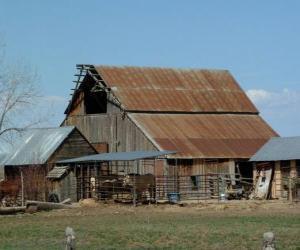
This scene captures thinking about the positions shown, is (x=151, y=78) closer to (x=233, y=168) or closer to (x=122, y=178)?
(x=233, y=168)

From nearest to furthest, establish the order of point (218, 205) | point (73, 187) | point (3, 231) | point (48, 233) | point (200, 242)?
point (200, 242) < point (48, 233) < point (3, 231) < point (218, 205) < point (73, 187)

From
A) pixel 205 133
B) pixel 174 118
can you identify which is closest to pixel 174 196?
pixel 205 133

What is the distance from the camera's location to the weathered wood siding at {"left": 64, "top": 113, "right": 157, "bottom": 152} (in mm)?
59356

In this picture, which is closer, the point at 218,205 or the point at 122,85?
the point at 218,205

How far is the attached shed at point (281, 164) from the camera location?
51969mm

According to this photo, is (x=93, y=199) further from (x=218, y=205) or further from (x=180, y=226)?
(x=180, y=226)

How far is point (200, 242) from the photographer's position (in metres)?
23.5

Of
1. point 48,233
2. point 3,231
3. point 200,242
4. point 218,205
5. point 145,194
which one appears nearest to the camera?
point 200,242

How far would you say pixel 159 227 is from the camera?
98.8 ft

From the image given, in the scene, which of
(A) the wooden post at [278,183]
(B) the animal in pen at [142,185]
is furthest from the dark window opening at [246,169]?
(B) the animal in pen at [142,185]

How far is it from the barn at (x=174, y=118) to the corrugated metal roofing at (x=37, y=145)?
15.1ft

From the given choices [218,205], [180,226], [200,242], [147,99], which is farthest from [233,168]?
[200,242]

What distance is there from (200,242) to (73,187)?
1324 inches

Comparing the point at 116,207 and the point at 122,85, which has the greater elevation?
the point at 122,85
